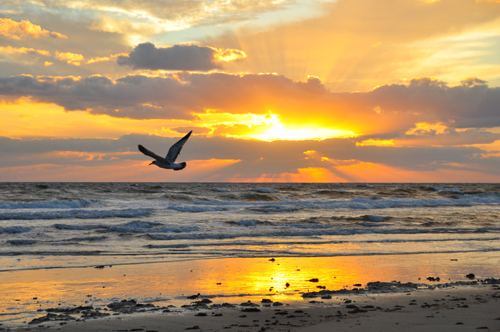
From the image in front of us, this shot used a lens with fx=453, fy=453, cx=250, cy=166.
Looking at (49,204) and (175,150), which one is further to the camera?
(49,204)

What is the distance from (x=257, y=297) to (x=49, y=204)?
109ft

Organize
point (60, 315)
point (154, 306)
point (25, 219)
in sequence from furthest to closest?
point (25, 219), point (154, 306), point (60, 315)

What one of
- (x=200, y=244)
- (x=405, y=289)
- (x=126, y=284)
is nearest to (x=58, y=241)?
(x=200, y=244)

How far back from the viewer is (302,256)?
16.0 meters

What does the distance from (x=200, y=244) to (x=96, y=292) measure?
27.2ft

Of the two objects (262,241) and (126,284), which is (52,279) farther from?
(262,241)

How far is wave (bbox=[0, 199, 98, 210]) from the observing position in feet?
120

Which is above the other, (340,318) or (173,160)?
(173,160)

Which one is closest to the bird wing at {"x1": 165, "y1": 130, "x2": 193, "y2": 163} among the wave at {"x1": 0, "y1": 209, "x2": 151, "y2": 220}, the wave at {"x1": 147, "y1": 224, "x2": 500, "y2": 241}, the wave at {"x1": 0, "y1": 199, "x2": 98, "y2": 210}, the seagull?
Answer: the seagull

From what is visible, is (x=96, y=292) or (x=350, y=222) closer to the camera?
(x=96, y=292)

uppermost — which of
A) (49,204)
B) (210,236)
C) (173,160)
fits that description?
(173,160)

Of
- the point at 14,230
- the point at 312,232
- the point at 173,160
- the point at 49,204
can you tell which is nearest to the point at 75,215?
the point at 14,230

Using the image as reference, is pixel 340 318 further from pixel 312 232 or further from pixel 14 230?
pixel 14 230

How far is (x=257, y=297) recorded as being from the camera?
10383 millimetres
